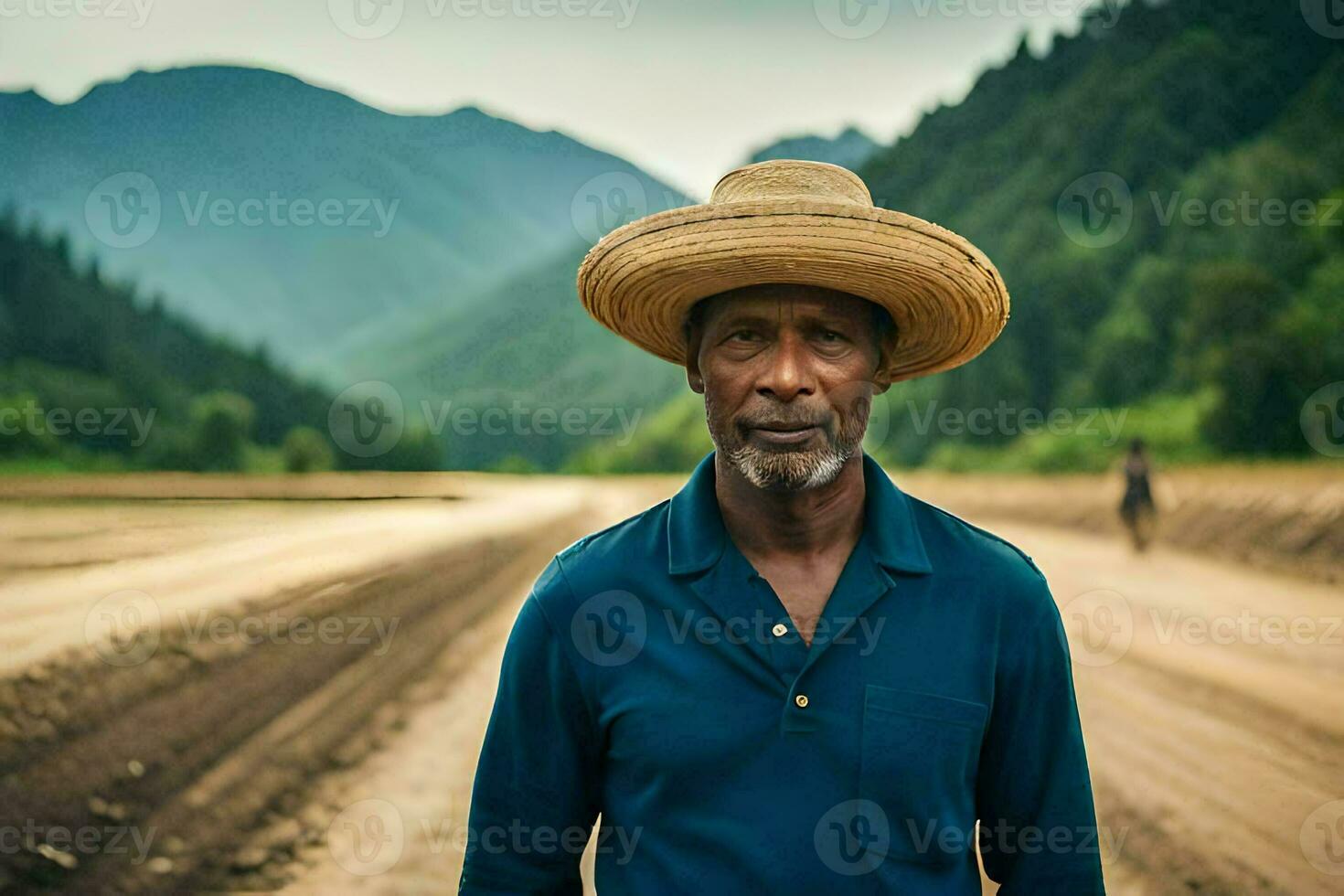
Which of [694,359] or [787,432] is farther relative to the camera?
[694,359]

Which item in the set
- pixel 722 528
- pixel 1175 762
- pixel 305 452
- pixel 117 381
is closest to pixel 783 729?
pixel 722 528

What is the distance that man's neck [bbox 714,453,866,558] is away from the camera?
1.93 m

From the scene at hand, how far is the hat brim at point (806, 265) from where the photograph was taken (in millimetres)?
1906

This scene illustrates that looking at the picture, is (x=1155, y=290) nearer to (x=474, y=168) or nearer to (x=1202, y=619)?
(x=1202, y=619)

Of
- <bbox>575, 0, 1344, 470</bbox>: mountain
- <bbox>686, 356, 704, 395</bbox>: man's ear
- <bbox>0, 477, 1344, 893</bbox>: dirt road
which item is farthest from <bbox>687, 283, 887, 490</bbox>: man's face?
<bbox>575, 0, 1344, 470</bbox>: mountain

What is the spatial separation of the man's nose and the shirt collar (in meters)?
0.19

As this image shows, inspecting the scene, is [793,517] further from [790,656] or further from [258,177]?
[258,177]

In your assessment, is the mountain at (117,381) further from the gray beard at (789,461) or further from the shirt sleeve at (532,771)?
the gray beard at (789,461)

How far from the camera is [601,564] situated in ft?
6.07

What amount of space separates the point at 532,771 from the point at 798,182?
4.11ft

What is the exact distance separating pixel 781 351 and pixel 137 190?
34.4 ft

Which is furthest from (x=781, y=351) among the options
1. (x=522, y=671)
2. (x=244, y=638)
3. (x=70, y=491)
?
(x=70, y=491)

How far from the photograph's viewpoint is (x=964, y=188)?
69.2 m

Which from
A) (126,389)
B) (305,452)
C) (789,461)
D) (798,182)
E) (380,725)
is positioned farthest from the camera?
(126,389)
